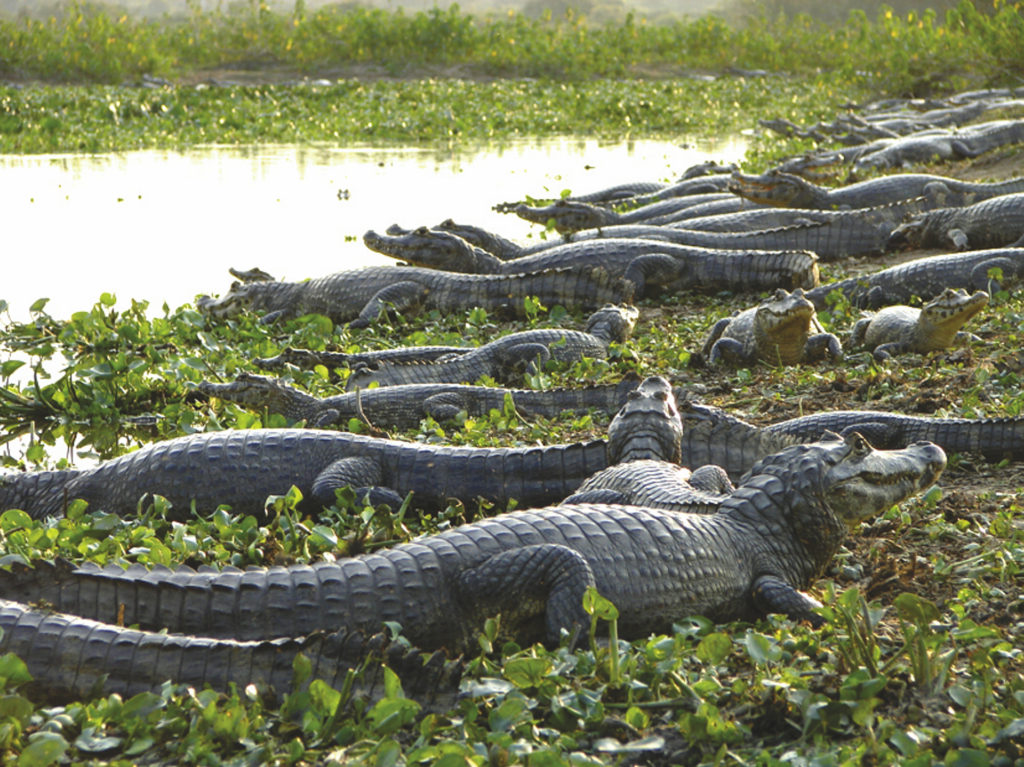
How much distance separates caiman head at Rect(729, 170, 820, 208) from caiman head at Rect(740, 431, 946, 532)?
7801mm

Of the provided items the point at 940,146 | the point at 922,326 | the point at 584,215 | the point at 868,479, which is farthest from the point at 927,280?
the point at 940,146

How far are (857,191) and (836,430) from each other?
7725 millimetres

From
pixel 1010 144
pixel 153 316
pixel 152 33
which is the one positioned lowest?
pixel 153 316

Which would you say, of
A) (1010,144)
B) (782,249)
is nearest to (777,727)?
(782,249)

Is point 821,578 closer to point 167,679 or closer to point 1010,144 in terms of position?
point 167,679

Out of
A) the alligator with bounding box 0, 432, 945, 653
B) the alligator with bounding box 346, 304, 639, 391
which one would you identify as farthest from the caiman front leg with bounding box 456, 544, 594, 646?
the alligator with bounding box 346, 304, 639, 391

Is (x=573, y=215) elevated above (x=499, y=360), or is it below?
above

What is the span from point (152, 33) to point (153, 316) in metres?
22.9

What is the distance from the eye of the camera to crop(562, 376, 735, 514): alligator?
3676 mm

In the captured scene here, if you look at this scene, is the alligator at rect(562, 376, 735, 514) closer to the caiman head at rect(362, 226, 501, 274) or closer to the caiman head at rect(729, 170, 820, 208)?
the caiman head at rect(362, 226, 501, 274)

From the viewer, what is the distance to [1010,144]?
50.7 feet

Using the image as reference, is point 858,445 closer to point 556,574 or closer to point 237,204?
point 556,574

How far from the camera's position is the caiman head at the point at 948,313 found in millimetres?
5797

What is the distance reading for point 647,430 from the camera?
14.1 feet
